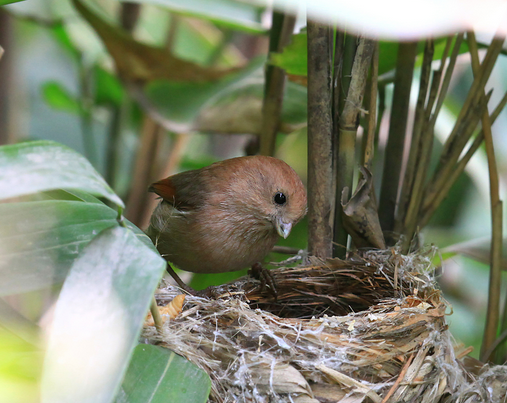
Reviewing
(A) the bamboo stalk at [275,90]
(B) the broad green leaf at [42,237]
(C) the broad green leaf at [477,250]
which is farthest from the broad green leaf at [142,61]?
(B) the broad green leaf at [42,237]

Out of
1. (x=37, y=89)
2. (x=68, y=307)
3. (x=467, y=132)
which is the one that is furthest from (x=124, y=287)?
(x=37, y=89)

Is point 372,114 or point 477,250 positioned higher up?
point 372,114

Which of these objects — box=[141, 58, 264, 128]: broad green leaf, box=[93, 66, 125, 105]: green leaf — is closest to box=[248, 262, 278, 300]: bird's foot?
box=[141, 58, 264, 128]: broad green leaf

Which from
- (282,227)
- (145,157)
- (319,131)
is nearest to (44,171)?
(319,131)

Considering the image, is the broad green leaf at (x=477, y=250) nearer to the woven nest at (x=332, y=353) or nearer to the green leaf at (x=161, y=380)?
the woven nest at (x=332, y=353)

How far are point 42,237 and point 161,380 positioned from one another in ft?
1.30

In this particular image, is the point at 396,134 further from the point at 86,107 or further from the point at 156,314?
the point at 86,107

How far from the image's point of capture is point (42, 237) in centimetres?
108

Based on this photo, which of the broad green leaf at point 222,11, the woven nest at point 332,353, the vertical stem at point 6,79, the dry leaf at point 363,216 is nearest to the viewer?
the woven nest at point 332,353

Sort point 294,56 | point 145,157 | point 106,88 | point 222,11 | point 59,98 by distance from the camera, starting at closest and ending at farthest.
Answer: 1. point 294,56
2. point 222,11
3. point 145,157
4. point 106,88
5. point 59,98

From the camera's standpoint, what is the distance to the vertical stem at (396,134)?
198 centimetres

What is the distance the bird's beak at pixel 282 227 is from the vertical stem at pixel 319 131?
0.77 ft

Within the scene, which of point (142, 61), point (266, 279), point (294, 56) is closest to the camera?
point (294, 56)

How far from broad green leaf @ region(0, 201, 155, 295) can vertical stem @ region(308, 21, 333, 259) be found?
0.89m
